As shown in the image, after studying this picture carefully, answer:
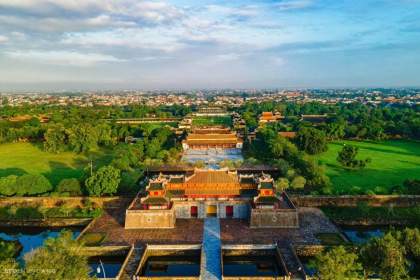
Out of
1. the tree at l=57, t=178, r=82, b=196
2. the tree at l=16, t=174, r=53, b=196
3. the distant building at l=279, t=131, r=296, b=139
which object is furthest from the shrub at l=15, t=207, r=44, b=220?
the distant building at l=279, t=131, r=296, b=139

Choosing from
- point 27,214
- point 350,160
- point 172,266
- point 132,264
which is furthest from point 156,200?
point 350,160

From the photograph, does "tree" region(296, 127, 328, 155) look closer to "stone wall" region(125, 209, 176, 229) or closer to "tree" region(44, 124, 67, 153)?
"stone wall" region(125, 209, 176, 229)

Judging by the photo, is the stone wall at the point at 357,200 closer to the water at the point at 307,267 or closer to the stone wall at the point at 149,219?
the water at the point at 307,267

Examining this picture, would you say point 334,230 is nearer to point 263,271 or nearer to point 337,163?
point 263,271

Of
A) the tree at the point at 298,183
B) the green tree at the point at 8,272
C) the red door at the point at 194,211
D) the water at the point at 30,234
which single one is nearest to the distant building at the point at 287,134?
the tree at the point at 298,183

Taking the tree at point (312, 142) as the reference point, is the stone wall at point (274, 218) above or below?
below
